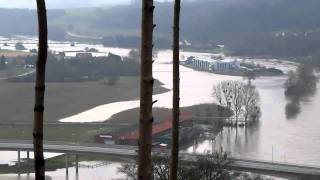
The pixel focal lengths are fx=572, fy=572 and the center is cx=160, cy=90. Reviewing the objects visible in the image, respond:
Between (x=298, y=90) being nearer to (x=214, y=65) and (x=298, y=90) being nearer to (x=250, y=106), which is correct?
(x=250, y=106)

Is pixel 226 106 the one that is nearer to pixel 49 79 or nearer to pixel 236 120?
pixel 236 120

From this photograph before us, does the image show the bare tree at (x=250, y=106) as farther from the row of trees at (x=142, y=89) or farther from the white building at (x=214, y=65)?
the row of trees at (x=142, y=89)

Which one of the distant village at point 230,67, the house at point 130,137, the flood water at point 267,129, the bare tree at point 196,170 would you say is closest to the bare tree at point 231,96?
the flood water at point 267,129

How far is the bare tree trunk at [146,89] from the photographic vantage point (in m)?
0.81

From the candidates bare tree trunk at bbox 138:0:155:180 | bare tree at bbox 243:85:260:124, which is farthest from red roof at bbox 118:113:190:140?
bare tree trunk at bbox 138:0:155:180

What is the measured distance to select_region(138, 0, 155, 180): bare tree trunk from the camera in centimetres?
81

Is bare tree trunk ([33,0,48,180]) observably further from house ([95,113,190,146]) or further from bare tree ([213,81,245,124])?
bare tree ([213,81,245,124])

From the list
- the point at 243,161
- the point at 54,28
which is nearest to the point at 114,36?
the point at 54,28

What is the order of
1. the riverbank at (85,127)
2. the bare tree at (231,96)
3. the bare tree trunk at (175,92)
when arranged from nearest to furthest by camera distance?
the bare tree trunk at (175,92), the riverbank at (85,127), the bare tree at (231,96)

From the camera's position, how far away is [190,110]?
13.8 meters

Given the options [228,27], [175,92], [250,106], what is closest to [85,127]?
[250,106]

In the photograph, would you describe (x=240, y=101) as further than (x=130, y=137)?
Yes

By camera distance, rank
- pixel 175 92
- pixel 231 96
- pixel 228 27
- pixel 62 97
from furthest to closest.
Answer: pixel 228 27 < pixel 62 97 < pixel 231 96 < pixel 175 92

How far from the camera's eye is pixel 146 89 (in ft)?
2.70
